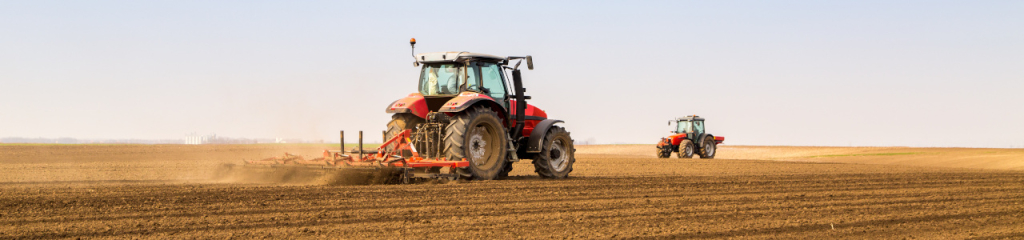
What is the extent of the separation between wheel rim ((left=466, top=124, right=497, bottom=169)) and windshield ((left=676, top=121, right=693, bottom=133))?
18.8m

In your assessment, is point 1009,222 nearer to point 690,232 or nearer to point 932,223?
point 932,223

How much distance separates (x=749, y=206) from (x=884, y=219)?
4.42 ft

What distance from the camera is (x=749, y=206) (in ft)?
27.8

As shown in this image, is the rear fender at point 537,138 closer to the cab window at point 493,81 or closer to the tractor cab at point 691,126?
the cab window at point 493,81

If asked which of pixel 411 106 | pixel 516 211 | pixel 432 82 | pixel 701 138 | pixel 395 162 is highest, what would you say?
pixel 432 82

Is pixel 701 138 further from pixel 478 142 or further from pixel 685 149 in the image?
pixel 478 142

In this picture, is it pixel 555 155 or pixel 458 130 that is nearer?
pixel 458 130

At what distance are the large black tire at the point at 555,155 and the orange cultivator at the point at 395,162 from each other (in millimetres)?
1734

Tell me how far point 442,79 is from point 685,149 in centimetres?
1801

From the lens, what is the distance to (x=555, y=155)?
1259cm

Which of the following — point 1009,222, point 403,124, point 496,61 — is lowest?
point 1009,222

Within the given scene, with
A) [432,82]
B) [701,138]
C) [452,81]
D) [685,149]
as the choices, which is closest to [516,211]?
[452,81]

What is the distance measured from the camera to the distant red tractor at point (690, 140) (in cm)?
2858

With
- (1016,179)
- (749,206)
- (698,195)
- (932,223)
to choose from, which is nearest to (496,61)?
(698,195)
